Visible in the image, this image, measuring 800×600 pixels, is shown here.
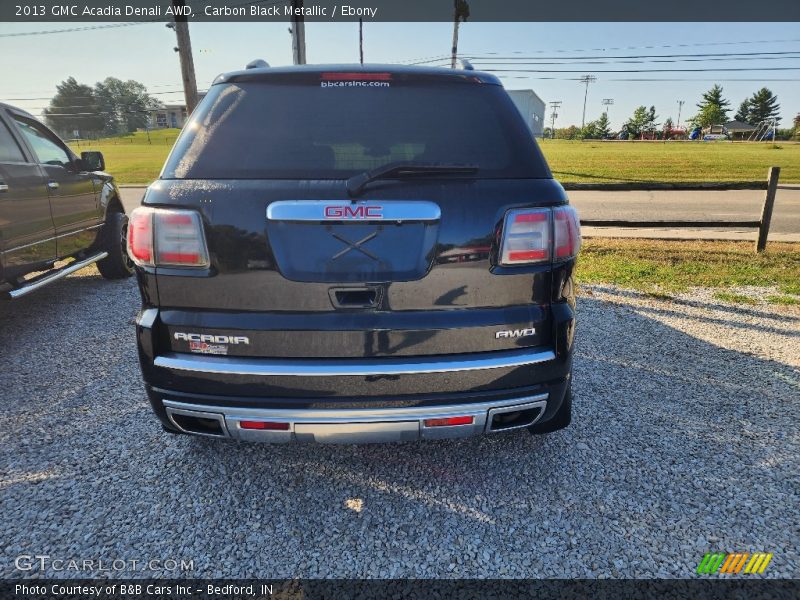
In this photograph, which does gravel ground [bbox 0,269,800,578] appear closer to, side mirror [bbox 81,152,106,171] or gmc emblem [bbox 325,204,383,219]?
gmc emblem [bbox 325,204,383,219]

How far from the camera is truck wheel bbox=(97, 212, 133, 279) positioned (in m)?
A: 6.00

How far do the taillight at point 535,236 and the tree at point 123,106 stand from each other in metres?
104

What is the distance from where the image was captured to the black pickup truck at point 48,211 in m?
4.11

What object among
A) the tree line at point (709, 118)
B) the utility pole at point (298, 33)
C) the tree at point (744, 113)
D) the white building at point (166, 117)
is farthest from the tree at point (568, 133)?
the utility pole at point (298, 33)

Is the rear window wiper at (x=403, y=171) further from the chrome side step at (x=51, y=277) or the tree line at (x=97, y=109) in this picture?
the tree line at (x=97, y=109)

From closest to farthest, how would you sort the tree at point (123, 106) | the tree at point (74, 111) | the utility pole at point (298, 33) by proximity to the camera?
the utility pole at point (298, 33), the tree at point (74, 111), the tree at point (123, 106)

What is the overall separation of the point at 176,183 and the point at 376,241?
825mm

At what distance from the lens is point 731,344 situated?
13.2 ft

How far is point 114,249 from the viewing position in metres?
6.02

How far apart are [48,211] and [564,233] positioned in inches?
194

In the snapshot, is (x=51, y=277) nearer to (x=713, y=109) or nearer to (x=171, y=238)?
(x=171, y=238)

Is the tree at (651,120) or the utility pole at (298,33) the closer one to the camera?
the utility pole at (298,33)
